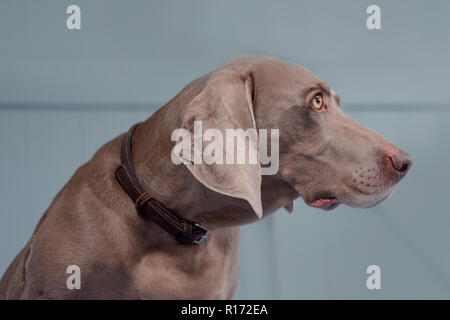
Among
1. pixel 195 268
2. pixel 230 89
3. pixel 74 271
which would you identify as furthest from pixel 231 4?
pixel 74 271

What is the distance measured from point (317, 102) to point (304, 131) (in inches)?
3.4

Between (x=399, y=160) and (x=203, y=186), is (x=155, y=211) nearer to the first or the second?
(x=203, y=186)

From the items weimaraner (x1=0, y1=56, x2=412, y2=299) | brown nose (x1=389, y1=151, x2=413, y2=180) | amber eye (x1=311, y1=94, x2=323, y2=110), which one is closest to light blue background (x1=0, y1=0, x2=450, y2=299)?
weimaraner (x1=0, y1=56, x2=412, y2=299)

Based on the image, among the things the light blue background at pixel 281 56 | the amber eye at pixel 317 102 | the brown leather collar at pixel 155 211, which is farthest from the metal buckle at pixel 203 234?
the light blue background at pixel 281 56

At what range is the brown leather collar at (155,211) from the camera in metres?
1.30

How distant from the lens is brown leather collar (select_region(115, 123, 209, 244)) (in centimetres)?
130

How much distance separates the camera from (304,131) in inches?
48.3

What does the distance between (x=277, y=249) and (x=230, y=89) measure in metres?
1.15

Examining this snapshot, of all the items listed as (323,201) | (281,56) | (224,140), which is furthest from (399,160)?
(281,56)

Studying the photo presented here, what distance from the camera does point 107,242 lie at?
1.30 m

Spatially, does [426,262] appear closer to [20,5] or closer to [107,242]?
[107,242]

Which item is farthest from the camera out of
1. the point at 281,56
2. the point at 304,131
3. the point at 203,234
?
the point at 281,56
